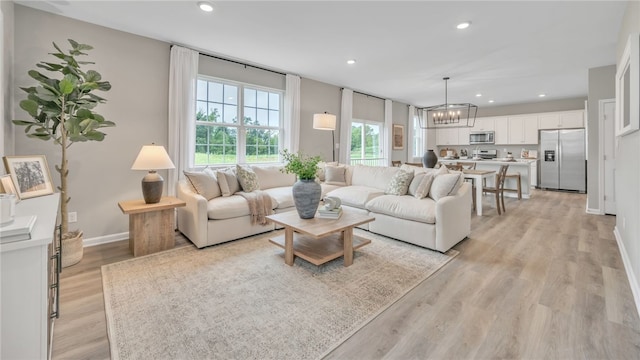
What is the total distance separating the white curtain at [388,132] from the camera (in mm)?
7633

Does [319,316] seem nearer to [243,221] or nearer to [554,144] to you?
[243,221]

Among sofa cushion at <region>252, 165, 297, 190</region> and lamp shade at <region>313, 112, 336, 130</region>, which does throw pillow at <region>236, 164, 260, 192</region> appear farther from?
lamp shade at <region>313, 112, 336, 130</region>

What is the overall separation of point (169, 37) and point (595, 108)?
22.0ft

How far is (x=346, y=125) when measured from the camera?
637 cm

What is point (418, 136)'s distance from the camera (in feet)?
30.5

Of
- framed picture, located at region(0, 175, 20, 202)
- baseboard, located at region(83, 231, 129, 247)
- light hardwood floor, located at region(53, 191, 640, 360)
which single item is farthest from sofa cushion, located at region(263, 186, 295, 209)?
framed picture, located at region(0, 175, 20, 202)

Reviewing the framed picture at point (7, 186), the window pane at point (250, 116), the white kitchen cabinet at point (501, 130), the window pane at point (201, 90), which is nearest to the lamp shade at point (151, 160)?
the framed picture at point (7, 186)

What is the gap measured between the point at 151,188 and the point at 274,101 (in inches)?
110

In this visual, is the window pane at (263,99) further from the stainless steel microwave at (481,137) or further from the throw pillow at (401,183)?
the stainless steel microwave at (481,137)

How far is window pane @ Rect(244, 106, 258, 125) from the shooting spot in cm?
478

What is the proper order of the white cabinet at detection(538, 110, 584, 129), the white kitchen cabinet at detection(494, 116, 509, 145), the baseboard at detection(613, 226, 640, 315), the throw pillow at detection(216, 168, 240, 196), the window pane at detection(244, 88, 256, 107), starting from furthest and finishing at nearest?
the white kitchen cabinet at detection(494, 116, 509, 145)
the white cabinet at detection(538, 110, 584, 129)
the window pane at detection(244, 88, 256, 107)
the throw pillow at detection(216, 168, 240, 196)
the baseboard at detection(613, 226, 640, 315)

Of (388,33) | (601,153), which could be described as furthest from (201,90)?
(601,153)

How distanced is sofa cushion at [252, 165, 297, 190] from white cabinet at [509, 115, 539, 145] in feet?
23.8

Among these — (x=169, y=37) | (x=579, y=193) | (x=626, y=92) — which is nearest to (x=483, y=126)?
(x=579, y=193)
